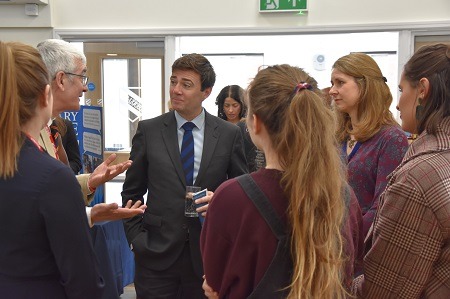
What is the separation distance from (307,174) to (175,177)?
4.34 feet

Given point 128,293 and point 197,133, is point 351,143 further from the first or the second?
point 128,293

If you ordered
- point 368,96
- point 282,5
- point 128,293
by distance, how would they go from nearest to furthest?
point 368,96, point 128,293, point 282,5

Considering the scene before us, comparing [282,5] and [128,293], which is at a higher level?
[282,5]

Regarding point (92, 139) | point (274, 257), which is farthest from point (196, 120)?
point (92, 139)

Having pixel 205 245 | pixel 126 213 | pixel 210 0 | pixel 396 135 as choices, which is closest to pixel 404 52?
pixel 210 0

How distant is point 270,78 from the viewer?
1.35 m

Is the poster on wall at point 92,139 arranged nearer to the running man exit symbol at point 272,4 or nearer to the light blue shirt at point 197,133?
the light blue shirt at point 197,133

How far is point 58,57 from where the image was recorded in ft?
7.39

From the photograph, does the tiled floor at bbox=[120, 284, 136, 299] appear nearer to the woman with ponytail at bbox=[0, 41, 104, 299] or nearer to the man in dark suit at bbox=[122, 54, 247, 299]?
the man in dark suit at bbox=[122, 54, 247, 299]

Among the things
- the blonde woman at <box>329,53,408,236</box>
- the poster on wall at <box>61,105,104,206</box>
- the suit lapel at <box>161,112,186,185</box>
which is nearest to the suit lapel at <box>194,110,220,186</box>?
the suit lapel at <box>161,112,186,185</box>

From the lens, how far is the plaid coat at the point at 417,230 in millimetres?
1396

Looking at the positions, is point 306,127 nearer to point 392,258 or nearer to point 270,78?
point 270,78

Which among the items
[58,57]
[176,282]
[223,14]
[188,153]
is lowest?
[176,282]

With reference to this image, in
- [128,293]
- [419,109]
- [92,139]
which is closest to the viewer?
[419,109]
